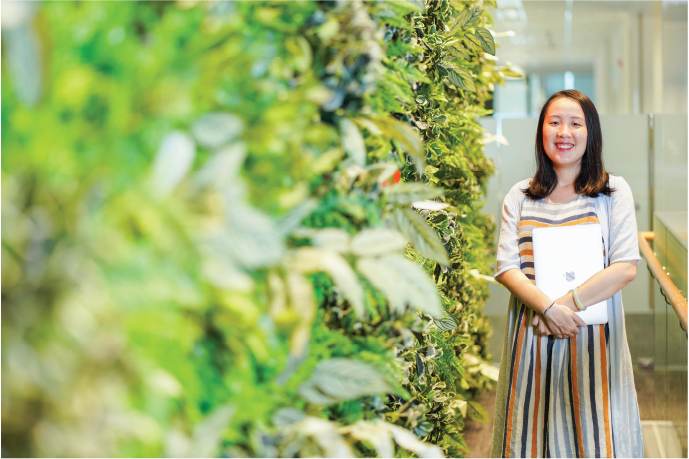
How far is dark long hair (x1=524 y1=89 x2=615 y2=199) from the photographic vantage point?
67.5 inches

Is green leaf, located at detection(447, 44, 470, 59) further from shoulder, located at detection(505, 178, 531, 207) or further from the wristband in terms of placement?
the wristband

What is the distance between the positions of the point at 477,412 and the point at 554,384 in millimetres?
394

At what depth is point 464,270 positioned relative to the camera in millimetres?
2311

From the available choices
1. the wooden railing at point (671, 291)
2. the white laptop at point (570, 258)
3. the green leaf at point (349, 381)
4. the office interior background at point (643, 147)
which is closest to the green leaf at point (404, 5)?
the green leaf at point (349, 381)

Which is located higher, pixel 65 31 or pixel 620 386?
pixel 65 31

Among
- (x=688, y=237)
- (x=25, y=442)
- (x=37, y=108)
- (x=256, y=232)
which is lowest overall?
(x=688, y=237)

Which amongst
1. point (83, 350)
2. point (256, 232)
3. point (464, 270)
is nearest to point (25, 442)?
point (83, 350)

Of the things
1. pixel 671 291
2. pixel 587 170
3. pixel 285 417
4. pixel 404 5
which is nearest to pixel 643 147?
pixel 671 291

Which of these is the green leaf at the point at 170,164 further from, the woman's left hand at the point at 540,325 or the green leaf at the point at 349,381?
the woman's left hand at the point at 540,325

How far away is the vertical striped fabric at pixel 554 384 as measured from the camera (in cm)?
166

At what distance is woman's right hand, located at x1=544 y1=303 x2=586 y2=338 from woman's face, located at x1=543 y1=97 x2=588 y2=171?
456mm

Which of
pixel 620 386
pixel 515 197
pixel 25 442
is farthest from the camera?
pixel 515 197

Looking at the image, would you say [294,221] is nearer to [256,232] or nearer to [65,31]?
[256,232]

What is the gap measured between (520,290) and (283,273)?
4.36ft
